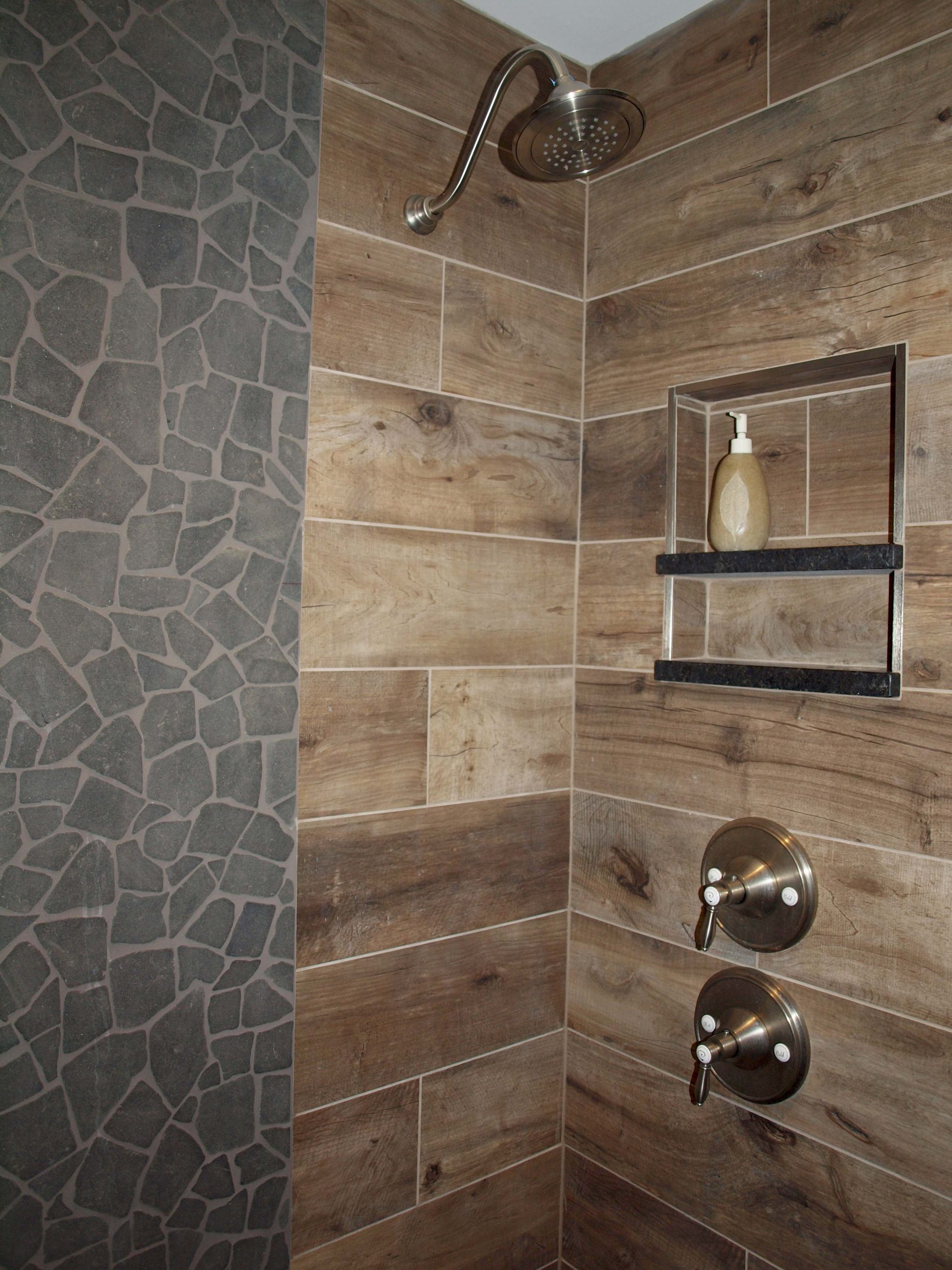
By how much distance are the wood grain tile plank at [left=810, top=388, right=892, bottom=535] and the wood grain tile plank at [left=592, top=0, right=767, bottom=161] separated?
1.58 ft

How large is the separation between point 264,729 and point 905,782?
0.85 m

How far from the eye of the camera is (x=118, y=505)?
1104 millimetres

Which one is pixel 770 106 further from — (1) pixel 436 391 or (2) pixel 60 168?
(2) pixel 60 168

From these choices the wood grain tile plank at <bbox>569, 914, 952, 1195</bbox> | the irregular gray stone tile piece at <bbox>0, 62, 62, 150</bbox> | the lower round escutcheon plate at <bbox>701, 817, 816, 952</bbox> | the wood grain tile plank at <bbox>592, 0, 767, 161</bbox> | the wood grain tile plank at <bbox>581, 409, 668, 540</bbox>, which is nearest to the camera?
the irregular gray stone tile piece at <bbox>0, 62, 62, 150</bbox>

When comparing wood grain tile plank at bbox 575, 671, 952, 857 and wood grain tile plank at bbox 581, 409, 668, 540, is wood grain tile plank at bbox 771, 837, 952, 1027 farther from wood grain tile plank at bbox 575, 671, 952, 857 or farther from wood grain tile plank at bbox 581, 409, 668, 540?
wood grain tile plank at bbox 581, 409, 668, 540

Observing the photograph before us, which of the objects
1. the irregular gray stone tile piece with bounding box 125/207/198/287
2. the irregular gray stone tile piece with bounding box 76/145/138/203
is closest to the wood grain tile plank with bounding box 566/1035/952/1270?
the irregular gray stone tile piece with bounding box 125/207/198/287

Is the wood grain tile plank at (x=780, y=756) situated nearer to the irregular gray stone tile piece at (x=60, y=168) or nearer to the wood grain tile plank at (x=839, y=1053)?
the wood grain tile plank at (x=839, y=1053)

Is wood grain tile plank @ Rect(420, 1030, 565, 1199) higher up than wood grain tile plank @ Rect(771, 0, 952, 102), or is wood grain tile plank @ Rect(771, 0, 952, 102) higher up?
wood grain tile plank @ Rect(771, 0, 952, 102)

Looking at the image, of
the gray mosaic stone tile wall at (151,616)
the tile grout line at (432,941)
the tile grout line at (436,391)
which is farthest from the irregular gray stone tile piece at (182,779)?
the tile grout line at (436,391)

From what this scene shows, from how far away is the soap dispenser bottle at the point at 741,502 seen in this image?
1.31 m

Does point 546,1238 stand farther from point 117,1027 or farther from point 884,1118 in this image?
point 117,1027

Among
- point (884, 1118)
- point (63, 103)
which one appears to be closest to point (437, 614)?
point (63, 103)

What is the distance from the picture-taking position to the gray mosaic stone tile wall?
1042 mm

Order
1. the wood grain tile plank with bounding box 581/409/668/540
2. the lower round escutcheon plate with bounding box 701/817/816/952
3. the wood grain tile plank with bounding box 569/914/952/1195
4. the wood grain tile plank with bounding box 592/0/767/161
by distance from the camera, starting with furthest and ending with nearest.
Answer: the wood grain tile plank with bounding box 581/409/668/540 < the wood grain tile plank with bounding box 592/0/767/161 < the lower round escutcheon plate with bounding box 701/817/816/952 < the wood grain tile plank with bounding box 569/914/952/1195
